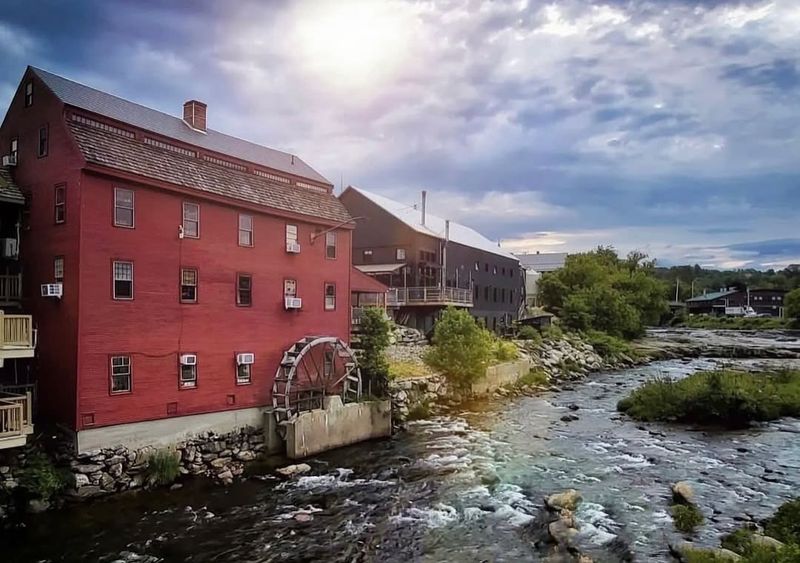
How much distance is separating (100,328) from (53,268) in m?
2.41

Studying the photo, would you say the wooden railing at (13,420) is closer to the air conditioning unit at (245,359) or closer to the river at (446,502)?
the river at (446,502)

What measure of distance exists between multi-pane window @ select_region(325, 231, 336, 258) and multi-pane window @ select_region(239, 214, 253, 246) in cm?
375

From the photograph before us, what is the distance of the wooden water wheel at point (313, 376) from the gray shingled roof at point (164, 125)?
700 cm

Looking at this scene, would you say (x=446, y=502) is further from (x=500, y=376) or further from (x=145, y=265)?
(x=500, y=376)

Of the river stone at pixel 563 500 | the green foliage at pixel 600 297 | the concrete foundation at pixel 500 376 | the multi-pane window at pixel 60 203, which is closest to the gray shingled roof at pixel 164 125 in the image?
the multi-pane window at pixel 60 203

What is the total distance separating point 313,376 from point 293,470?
474 centimetres

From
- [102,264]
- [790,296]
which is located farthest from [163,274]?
[790,296]

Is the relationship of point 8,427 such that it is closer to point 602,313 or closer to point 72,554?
point 72,554

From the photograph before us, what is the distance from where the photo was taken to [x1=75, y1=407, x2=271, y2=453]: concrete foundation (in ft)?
50.2

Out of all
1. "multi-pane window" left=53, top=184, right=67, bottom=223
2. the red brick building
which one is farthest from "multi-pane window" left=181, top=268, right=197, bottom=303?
"multi-pane window" left=53, top=184, right=67, bottom=223

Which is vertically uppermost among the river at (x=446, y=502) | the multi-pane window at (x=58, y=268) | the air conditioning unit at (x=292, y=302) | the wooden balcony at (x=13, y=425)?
the multi-pane window at (x=58, y=268)

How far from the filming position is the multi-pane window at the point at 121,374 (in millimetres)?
15878

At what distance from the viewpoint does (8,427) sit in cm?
1341

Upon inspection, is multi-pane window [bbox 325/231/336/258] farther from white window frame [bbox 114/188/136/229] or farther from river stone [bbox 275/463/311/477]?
river stone [bbox 275/463/311/477]
